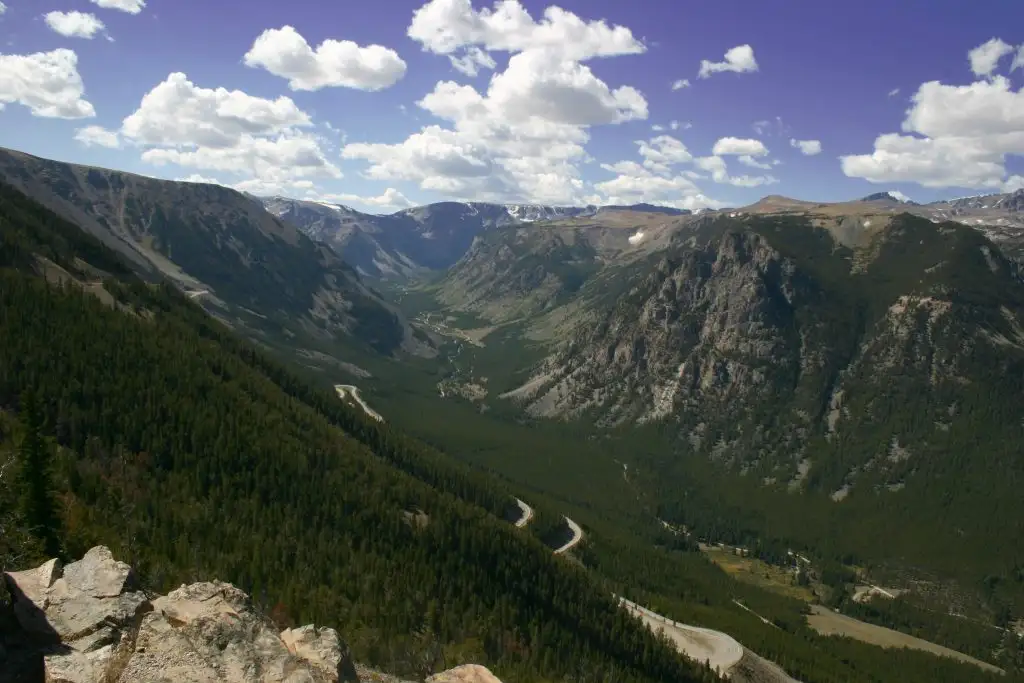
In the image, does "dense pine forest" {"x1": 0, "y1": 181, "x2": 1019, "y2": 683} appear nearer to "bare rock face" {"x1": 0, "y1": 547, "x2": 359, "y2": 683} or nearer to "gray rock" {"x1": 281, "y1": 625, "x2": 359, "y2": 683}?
"bare rock face" {"x1": 0, "y1": 547, "x2": 359, "y2": 683}

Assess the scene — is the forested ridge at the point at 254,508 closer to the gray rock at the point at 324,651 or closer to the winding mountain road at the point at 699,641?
the winding mountain road at the point at 699,641

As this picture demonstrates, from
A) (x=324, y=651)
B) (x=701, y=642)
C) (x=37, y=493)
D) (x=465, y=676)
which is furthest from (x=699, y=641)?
(x=324, y=651)

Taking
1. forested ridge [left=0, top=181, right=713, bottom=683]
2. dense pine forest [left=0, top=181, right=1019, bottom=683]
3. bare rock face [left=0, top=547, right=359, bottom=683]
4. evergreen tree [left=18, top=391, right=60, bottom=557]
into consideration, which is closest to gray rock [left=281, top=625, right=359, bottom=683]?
bare rock face [left=0, top=547, right=359, bottom=683]

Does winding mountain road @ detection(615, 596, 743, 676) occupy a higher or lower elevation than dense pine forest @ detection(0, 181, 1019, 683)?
lower

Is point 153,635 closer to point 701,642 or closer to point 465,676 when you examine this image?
point 465,676

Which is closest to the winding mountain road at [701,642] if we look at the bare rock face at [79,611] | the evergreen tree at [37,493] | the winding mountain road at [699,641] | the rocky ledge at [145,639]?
the winding mountain road at [699,641]
